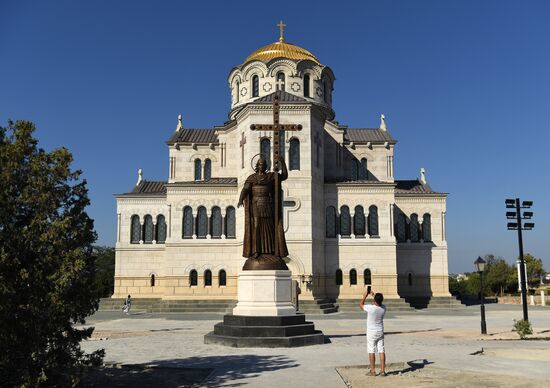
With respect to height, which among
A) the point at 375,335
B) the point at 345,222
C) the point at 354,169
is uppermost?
the point at 354,169

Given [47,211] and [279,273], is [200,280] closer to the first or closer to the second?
[279,273]

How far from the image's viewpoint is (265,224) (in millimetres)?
16359

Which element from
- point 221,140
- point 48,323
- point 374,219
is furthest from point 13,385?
point 221,140

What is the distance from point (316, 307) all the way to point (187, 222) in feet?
36.9

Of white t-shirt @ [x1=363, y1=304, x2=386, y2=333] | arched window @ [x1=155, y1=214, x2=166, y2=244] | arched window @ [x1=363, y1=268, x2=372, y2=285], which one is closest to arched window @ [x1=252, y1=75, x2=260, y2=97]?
arched window @ [x1=155, y1=214, x2=166, y2=244]

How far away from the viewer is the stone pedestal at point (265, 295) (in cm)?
1568

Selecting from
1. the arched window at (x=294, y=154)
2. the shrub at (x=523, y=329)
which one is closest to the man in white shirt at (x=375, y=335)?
the shrub at (x=523, y=329)

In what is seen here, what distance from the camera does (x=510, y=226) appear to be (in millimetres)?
21641

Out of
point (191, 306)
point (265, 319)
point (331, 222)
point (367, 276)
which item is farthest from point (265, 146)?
point (265, 319)

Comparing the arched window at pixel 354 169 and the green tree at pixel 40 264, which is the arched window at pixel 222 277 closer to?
the arched window at pixel 354 169

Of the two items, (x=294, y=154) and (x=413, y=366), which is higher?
(x=294, y=154)

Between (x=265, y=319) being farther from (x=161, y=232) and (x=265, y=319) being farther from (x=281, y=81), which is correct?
(x=281, y=81)

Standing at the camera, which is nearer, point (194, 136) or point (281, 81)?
point (281, 81)

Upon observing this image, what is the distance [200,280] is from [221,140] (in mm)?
11313
